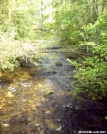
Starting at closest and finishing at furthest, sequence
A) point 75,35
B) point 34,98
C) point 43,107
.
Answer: point 43,107 → point 34,98 → point 75,35

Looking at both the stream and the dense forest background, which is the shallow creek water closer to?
the stream

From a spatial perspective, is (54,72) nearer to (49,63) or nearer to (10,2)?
(49,63)

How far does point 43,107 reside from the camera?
431 inches

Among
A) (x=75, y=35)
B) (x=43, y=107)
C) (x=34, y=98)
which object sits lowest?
(x=43, y=107)

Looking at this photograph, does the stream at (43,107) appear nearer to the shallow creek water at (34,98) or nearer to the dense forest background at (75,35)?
the shallow creek water at (34,98)

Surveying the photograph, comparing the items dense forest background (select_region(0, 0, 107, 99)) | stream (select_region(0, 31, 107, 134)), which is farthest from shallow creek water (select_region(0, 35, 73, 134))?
dense forest background (select_region(0, 0, 107, 99))

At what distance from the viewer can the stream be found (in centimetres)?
910

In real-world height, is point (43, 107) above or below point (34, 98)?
below

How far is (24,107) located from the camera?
10.9 metres

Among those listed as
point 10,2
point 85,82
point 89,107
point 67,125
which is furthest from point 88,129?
point 10,2

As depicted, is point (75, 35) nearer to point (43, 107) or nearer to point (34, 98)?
point (34, 98)

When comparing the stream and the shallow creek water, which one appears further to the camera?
the shallow creek water

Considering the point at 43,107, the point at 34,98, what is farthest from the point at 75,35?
the point at 43,107

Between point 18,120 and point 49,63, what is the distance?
10195 millimetres
